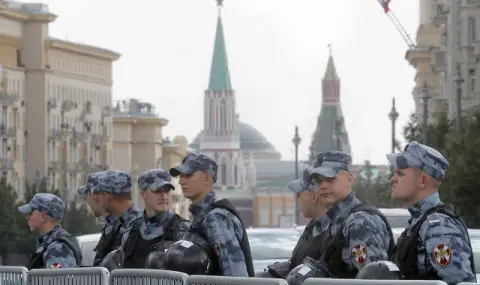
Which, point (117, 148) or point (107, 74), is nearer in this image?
point (107, 74)

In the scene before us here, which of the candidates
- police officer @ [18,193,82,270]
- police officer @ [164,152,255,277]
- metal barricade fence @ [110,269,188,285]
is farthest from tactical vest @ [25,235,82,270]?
metal barricade fence @ [110,269,188,285]

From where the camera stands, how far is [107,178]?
18.0 meters

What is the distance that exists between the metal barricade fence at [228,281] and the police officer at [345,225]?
911mm

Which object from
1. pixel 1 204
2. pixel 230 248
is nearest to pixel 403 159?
pixel 230 248

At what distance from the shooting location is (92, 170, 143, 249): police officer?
58.5 ft

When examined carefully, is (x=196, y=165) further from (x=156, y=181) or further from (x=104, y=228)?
(x=104, y=228)

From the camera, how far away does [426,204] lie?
13.4m

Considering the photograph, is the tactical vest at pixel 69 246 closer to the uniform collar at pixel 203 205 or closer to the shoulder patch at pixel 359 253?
the uniform collar at pixel 203 205

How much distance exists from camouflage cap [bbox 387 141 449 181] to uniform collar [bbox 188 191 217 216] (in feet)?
5.41

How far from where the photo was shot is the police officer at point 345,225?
1359 centimetres

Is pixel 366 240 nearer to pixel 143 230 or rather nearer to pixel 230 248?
pixel 230 248

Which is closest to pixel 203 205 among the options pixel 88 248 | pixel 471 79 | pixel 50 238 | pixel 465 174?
pixel 50 238

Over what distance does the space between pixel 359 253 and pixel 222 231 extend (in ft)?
4.00

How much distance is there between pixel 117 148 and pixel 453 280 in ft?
600
